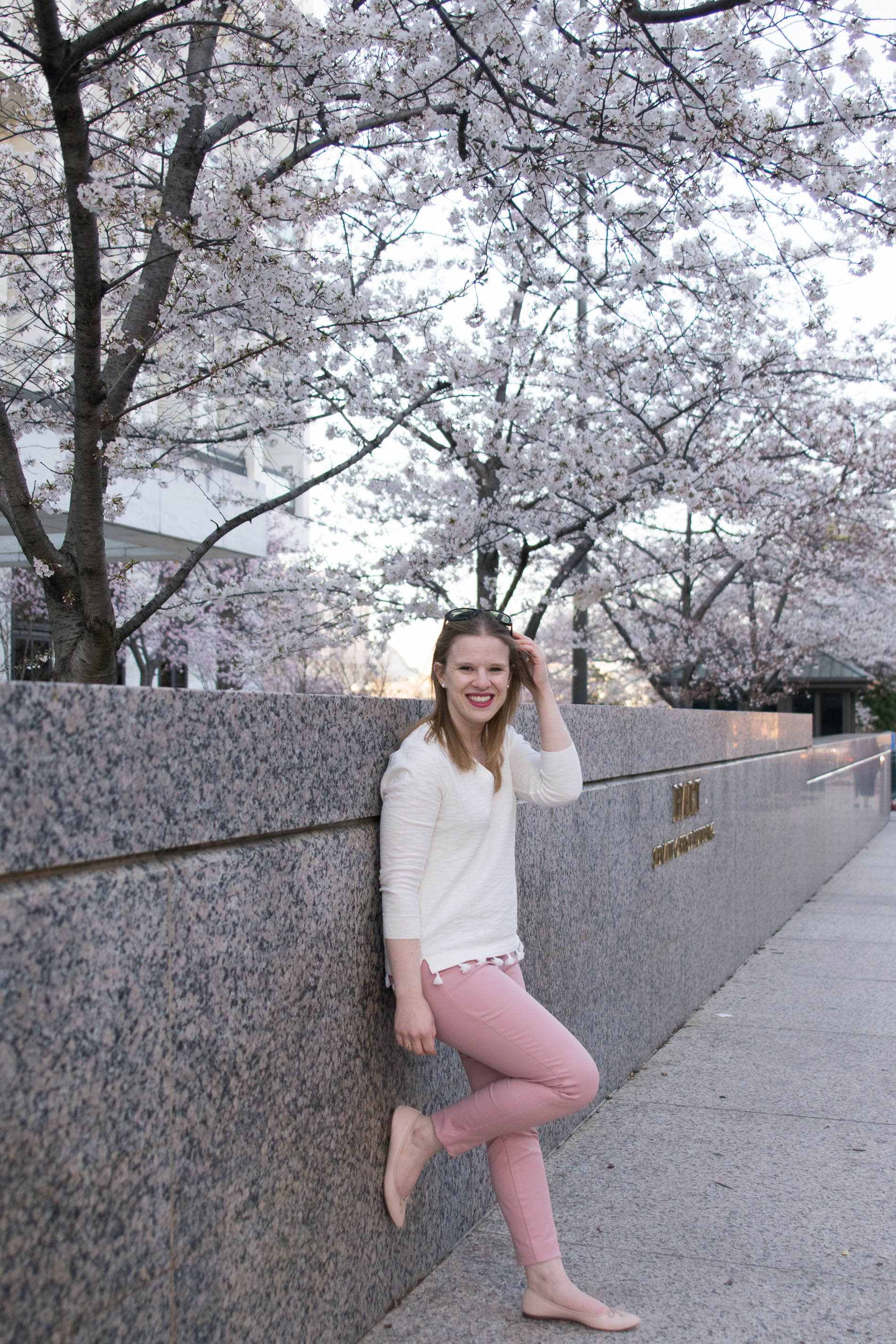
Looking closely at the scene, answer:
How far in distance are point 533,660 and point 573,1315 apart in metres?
1.69

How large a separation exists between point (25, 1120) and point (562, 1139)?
10.4ft

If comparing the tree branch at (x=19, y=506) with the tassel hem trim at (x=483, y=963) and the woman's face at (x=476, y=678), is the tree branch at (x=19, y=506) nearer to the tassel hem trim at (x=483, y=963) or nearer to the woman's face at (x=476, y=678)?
the woman's face at (x=476, y=678)

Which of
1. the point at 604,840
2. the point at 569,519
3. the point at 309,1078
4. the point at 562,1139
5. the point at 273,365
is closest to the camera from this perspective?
the point at 309,1078

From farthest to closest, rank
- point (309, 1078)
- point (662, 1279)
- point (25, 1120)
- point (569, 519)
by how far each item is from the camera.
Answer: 1. point (569, 519)
2. point (662, 1279)
3. point (309, 1078)
4. point (25, 1120)

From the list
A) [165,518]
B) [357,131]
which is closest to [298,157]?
[357,131]

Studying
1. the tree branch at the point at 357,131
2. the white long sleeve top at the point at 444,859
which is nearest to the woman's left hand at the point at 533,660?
the white long sleeve top at the point at 444,859

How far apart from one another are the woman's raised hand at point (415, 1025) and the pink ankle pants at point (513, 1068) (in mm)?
96

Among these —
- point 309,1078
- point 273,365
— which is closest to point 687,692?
point 273,365

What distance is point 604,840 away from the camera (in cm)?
519

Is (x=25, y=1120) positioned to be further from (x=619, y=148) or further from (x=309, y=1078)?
(x=619, y=148)

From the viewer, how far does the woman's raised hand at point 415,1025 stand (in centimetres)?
294

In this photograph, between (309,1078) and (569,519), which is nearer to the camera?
(309,1078)

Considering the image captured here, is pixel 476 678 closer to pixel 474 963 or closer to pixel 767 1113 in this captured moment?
pixel 474 963

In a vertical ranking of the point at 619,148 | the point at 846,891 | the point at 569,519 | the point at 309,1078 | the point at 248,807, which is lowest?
the point at 846,891
